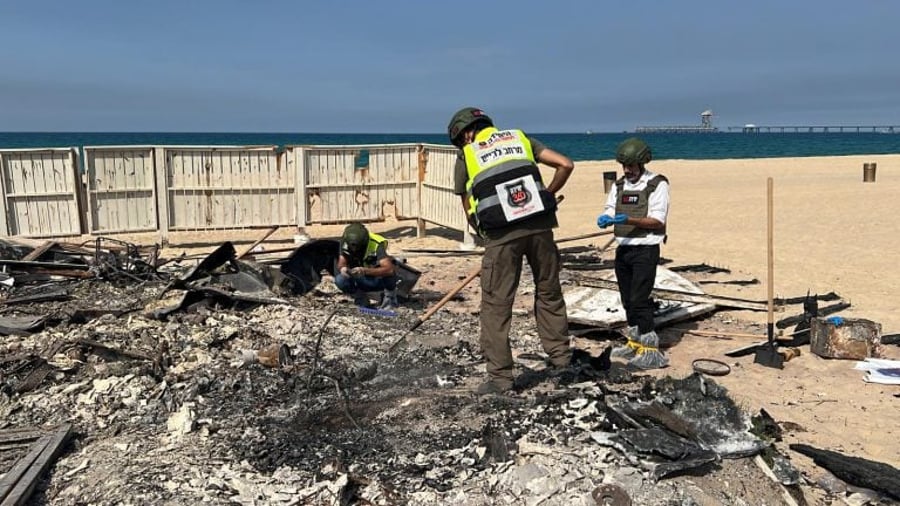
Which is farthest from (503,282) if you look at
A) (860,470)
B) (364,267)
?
(364,267)

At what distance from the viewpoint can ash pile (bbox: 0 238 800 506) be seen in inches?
166

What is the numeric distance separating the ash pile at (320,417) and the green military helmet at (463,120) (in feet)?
6.41

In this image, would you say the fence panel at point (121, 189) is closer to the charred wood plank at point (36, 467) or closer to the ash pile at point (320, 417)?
the ash pile at point (320, 417)

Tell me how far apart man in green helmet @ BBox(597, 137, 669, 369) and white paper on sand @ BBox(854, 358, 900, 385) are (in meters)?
1.62

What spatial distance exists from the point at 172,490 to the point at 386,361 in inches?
105

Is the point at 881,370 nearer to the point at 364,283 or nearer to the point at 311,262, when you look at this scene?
the point at 364,283

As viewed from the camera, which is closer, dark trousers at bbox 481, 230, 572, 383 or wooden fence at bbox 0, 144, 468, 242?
dark trousers at bbox 481, 230, 572, 383

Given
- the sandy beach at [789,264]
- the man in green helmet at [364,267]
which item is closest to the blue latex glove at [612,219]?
the sandy beach at [789,264]

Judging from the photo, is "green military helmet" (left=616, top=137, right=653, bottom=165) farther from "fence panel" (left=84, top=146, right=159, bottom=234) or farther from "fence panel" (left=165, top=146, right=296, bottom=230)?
"fence panel" (left=84, top=146, right=159, bottom=234)

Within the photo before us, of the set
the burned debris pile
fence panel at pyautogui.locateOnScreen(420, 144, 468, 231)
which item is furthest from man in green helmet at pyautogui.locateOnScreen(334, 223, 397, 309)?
fence panel at pyautogui.locateOnScreen(420, 144, 468, 231)

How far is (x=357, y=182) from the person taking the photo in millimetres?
13703

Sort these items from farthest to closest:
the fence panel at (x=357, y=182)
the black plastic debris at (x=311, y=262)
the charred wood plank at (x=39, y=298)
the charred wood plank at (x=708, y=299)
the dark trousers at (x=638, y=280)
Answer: the fence panel at (x=357, y=182)
the black plastic debris at (x=311, y=262)
the charred wood plank at (x=708, y=299)
the charred wood plank at (x=39, y=298)
the dark trousers at (x=638, y=280)

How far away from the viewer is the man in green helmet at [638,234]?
630 centimetres

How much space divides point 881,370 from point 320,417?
463 cm
